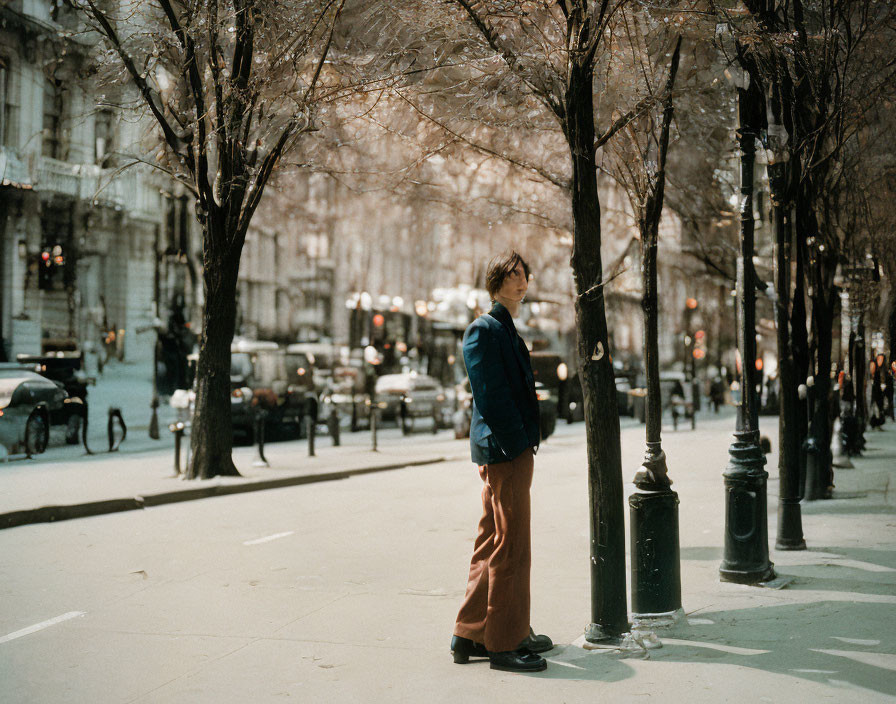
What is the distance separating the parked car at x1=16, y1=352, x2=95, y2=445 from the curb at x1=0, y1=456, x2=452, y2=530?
25.2 feet

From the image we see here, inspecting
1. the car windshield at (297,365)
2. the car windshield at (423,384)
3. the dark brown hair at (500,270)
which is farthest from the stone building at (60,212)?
the dark brown hair at (500,270)

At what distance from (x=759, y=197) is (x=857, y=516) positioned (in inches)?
151

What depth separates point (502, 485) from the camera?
5102 mm

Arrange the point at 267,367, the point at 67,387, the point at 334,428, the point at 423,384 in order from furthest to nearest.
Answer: the point at 423,384
the point at 267,367
the point at 334,428
the point at 67,387

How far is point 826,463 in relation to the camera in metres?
13.4

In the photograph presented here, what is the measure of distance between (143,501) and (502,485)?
8.98 meters

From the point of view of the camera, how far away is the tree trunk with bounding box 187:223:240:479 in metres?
15.4

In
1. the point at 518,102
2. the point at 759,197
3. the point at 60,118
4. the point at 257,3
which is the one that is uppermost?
the point at 60,118

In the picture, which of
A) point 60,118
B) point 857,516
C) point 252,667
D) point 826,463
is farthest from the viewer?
point 60,118

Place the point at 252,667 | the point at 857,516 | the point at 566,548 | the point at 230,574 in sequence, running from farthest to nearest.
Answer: the point at 857,516 → the point at 566,548 → the point at 230,574 → the point at 252,667

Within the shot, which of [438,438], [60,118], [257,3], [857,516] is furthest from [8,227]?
[857,516]

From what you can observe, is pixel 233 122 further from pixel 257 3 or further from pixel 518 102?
pixel 518 102

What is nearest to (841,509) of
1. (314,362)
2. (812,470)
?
(812,470)

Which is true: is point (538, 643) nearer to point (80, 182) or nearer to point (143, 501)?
point (143, 501)
